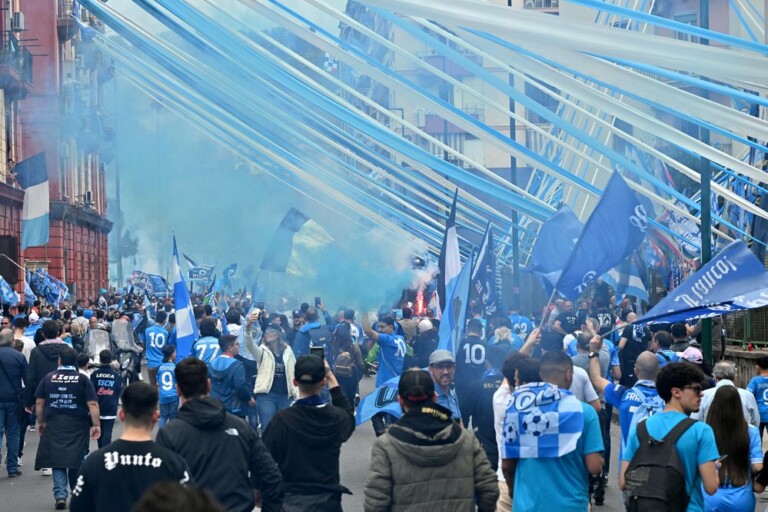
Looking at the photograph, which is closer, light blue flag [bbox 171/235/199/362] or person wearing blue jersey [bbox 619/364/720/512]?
person wearing blue jersey [bbox 619/364/720/512]

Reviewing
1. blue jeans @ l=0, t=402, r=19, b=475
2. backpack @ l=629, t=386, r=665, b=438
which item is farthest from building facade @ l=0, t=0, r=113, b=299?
backpack @ l=629, t=386, r=665, b=438

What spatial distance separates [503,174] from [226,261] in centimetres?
1320

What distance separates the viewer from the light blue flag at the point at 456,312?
9320 millimetres

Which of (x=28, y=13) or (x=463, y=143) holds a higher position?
(x=28, y=13)

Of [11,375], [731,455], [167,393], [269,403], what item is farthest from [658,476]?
[11,375]

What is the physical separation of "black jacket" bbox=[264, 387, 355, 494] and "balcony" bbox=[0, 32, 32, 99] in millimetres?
31347

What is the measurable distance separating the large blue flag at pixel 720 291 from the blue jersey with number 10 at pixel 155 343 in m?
9.39

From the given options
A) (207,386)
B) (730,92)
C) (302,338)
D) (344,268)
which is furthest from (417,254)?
(207,386)

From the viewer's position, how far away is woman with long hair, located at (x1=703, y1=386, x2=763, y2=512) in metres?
6.96

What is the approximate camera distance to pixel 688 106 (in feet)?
28.5

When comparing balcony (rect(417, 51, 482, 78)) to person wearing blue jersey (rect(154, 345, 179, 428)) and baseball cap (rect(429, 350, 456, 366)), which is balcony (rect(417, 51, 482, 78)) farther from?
baseball cap (rect(429, 350, 456, 366))

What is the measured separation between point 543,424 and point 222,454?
1.64m

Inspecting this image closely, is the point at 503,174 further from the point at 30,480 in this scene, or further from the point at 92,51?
the point at 30,480

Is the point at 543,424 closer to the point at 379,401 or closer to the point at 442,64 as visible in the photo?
the point at 379,401
